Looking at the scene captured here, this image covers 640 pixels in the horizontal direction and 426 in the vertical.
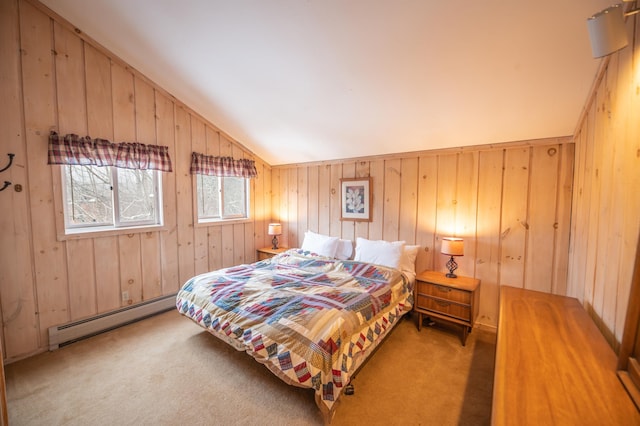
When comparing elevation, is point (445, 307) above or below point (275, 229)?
below

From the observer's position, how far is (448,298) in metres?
2.62

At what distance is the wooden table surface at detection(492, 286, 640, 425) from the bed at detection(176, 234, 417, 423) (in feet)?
2.96

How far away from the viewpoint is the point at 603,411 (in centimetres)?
82

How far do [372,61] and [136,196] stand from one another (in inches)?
115

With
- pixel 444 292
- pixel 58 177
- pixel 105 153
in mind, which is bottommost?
pixel 444 292

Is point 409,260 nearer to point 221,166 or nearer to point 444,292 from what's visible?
point 444,292

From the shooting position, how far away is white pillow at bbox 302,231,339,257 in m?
3.63

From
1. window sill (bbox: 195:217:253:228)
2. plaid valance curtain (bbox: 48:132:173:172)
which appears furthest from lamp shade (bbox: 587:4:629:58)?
window sill (bbox: 195:217:253:228)

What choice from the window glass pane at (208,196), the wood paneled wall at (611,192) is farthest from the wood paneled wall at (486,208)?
the window glass pane at (208,196)

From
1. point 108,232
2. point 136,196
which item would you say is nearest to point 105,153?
point 136,196

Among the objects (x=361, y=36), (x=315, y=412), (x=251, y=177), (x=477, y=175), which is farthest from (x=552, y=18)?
(x=251, y=177)

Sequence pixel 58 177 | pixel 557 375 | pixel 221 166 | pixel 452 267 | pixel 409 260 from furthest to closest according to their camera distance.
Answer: pixel 221 166
pixel 409 260
pixel 452 267
pixel 58 177
pixel 557 375

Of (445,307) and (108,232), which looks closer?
(445,307)

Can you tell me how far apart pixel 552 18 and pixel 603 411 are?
1888mm
